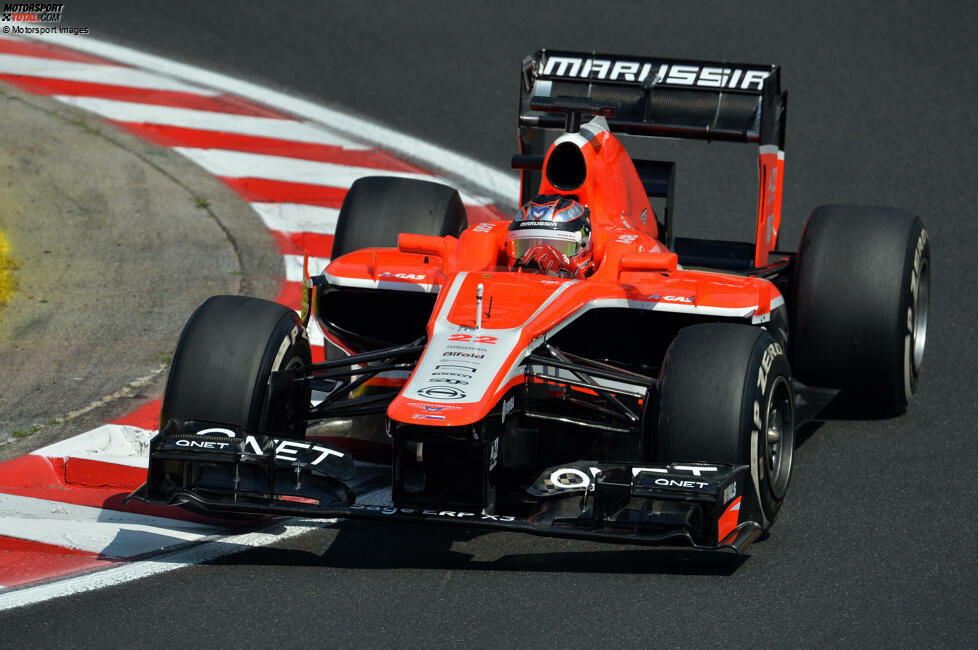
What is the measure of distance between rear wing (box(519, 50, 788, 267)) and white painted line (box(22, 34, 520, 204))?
2.48m

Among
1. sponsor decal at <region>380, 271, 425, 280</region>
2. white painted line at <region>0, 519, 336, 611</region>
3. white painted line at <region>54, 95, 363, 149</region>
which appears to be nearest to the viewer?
white painted line at <region>0, 519, 336, 611</region>

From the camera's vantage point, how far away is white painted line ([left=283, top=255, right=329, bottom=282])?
31.7 feet

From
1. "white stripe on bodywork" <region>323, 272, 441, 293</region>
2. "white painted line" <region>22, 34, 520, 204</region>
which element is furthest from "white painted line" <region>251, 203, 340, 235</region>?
"white stripe on bodywork" <region>323, 272, 441, 293</region>

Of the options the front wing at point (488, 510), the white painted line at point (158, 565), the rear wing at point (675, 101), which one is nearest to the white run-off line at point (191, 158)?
the white painted line at point (158, 565)

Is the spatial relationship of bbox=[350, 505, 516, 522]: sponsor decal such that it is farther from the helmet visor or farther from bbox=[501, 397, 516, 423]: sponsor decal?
the helmet visor

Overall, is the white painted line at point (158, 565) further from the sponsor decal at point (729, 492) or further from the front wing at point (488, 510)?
the sponsor decal at point (729, 492)

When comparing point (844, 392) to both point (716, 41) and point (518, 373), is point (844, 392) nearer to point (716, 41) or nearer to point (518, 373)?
point (518, 373)

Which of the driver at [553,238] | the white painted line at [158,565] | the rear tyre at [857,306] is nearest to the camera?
the white painted line at [158,565]

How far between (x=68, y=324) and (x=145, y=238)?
160cm

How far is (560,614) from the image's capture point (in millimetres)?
5652

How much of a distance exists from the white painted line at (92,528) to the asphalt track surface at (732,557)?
1.15ft

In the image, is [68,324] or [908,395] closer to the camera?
[908,395]

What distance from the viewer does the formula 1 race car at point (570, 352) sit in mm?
5852

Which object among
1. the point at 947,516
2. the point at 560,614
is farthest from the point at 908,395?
the point at 560,614
